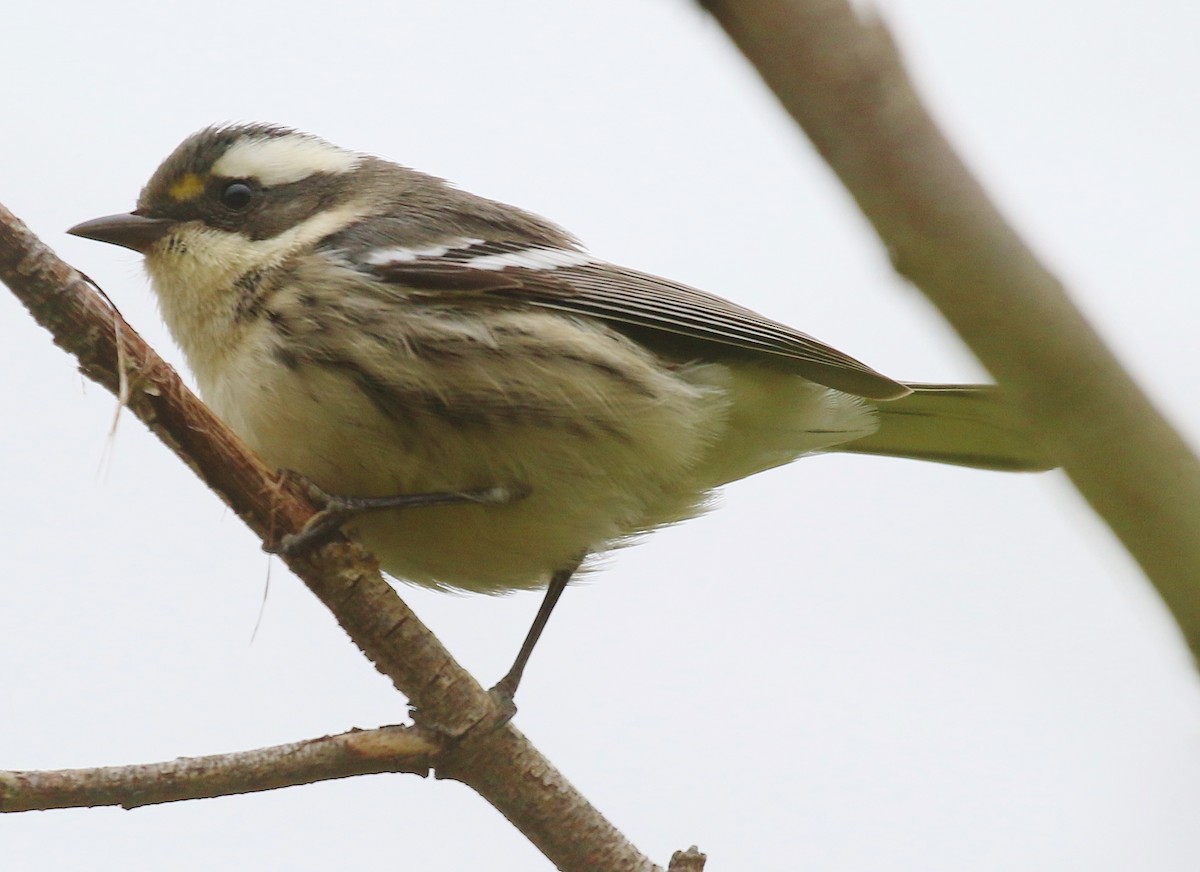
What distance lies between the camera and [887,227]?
1.39m

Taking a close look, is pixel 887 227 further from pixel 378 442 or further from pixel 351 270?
pixel 351 270

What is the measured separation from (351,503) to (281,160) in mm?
1669

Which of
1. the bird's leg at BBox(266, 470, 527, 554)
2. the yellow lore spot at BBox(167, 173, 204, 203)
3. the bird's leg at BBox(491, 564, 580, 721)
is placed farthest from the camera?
the yellow lore spot at BBox(167, 173, 204, 203)

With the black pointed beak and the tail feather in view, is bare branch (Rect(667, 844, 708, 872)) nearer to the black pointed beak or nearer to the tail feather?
the tail feather

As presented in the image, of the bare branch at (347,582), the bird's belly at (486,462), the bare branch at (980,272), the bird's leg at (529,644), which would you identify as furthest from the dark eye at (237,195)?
the bare branch at (980,272)

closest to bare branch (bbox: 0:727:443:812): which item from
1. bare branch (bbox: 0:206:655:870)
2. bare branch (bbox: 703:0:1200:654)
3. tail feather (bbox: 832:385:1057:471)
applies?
bare branch (bbox: 0:206:655:870)

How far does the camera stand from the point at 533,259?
4488 millimetres

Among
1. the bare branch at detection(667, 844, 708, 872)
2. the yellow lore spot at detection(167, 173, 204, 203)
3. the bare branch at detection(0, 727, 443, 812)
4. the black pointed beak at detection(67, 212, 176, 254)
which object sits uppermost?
the yellow lore spot at detection(167, 173, 204, 203)

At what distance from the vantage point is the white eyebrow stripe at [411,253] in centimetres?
416

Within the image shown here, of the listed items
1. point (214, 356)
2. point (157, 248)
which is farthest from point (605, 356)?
point (157, 248)

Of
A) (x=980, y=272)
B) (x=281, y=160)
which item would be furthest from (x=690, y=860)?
(x=281, y=160)

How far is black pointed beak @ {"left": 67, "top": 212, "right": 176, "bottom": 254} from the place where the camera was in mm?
4348

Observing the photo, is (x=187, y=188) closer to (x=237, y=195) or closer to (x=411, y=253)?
(x=237, y=195)

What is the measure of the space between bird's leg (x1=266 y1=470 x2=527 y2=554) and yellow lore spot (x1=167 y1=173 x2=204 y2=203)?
4.09 feet
